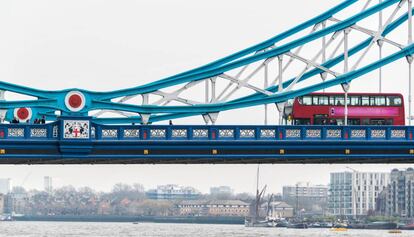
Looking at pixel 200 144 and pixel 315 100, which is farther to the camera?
pixel 315 100

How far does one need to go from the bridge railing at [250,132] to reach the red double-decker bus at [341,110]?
1760cm

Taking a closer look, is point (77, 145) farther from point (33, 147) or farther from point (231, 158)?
point (231, 158)

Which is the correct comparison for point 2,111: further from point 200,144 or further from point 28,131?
point 200,144

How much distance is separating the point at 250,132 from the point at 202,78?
241 inches

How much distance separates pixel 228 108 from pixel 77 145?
33.1 feet

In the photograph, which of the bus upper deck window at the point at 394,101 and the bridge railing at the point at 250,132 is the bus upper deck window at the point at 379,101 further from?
the bridge railing at the point at 250,132

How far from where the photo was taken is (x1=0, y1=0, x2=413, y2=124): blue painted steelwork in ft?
237

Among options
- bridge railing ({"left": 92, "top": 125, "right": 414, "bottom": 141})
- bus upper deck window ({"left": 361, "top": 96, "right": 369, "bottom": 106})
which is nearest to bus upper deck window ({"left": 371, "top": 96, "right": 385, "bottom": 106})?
bus upper deck window ({"left": 361, "top": 96, "right": 369, "bottom": 106})

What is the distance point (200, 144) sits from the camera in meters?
72.2

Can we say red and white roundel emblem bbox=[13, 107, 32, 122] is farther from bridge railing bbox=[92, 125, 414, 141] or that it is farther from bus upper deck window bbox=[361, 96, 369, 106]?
bus upper deck window bbox=[361, 96, 369, 106]

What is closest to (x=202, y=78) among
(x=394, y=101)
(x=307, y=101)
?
(x=307, y=101)

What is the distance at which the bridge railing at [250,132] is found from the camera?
234ft

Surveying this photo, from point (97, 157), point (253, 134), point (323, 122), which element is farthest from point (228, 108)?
point (323, 122)

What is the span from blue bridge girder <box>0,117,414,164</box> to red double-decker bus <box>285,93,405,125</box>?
53.8 feet
